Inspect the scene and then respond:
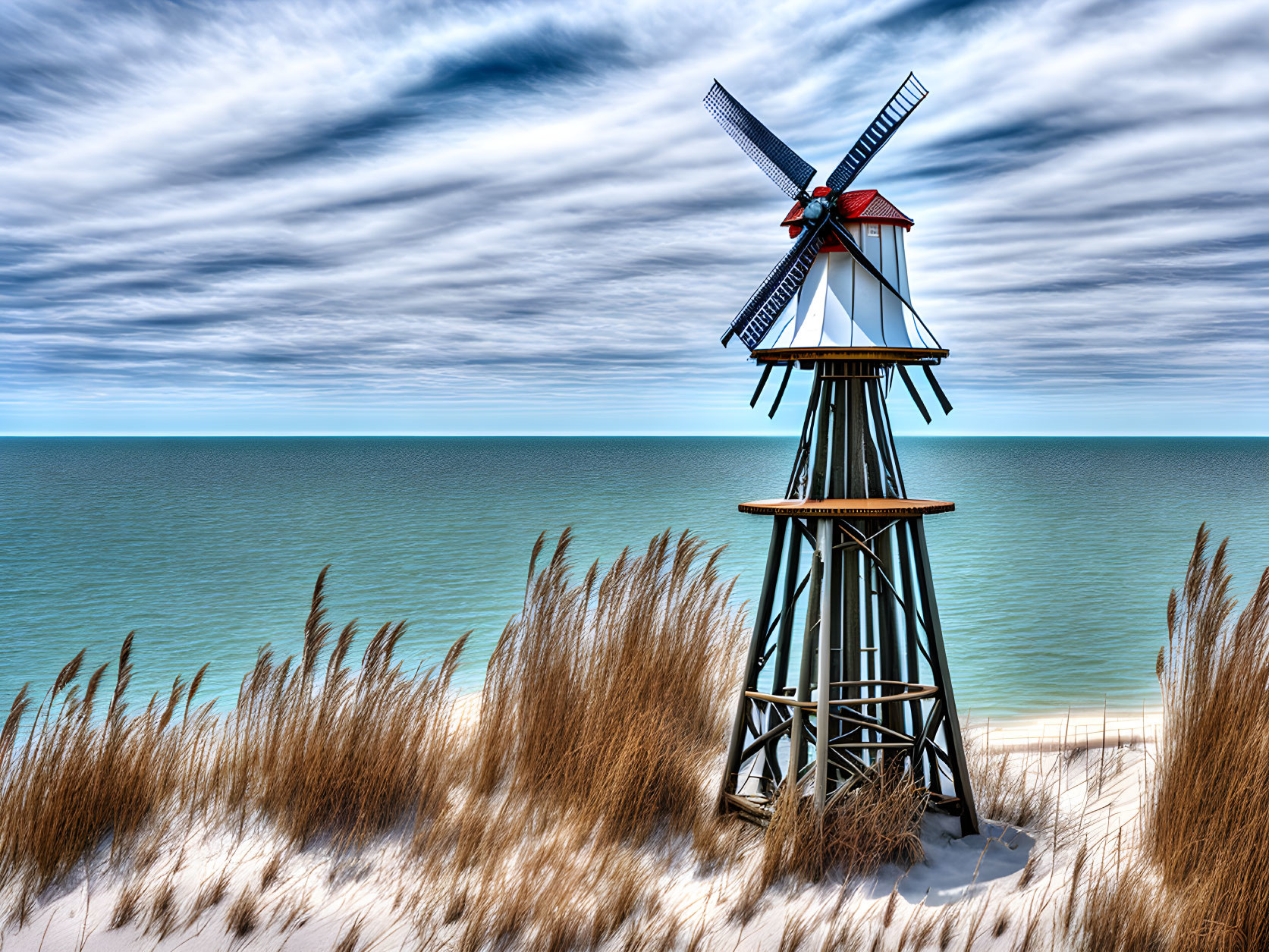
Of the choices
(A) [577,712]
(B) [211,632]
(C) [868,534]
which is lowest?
(B) [211,632]

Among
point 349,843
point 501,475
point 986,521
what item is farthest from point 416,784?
point 501,475

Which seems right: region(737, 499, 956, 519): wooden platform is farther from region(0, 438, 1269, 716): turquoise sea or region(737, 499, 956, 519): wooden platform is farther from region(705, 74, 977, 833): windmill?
region(0, 438, 1269, 716): turquoise sea

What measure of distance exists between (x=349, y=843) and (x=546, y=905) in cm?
184

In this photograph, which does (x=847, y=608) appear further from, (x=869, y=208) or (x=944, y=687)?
(x=869, y=208)

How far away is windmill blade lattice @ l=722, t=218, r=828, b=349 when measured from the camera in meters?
6.80

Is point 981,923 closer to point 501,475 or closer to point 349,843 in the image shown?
point 349,843

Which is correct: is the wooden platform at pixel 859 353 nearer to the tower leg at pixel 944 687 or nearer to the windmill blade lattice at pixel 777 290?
the windmill blade lattice at pixel 777 290

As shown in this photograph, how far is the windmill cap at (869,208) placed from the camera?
667 centimetres

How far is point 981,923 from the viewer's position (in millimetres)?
5508

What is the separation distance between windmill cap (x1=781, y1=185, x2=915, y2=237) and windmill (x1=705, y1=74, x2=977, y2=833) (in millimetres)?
13

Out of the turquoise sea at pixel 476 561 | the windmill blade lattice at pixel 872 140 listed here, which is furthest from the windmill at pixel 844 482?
the turquoise sea at pixel 476 561

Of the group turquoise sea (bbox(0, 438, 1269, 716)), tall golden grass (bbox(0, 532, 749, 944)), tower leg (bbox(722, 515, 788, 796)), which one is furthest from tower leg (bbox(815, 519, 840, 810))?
turquoise sea (bbox(0, 438, 1269, 716))

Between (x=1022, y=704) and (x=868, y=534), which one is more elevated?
(x=868, y=534)

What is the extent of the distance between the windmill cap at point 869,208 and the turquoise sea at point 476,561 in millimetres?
5189
